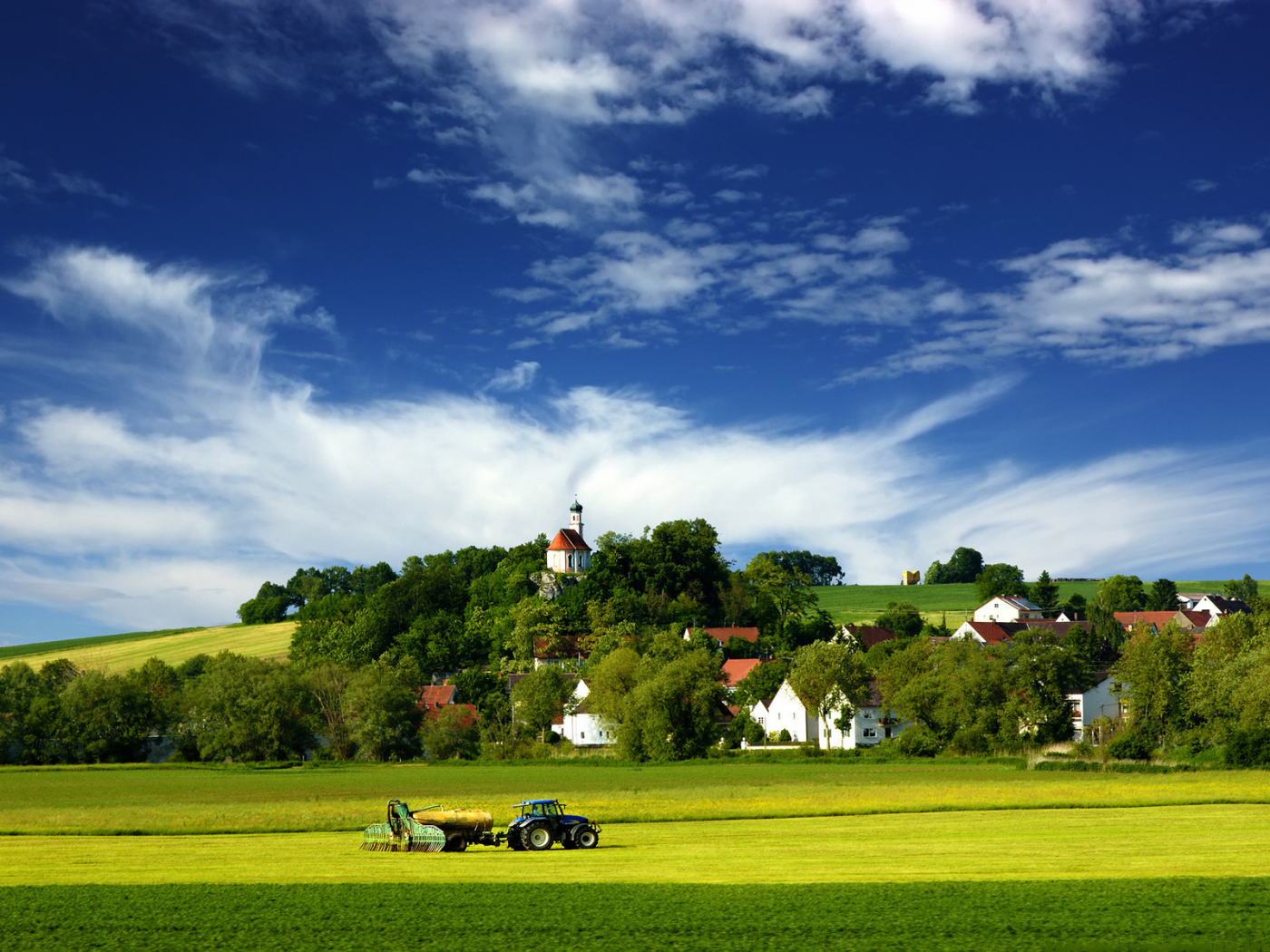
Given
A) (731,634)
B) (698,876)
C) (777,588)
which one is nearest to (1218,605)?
(777,588)

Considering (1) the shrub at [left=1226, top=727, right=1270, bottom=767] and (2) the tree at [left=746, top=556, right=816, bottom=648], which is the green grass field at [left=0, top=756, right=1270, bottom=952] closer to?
(1) the shrub at [left=1226, top=727, right=1270, bottom=767]

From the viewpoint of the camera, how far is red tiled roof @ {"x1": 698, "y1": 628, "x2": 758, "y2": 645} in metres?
154

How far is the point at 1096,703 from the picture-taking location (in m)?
111

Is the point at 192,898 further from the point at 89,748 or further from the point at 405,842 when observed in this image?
the point at 89,748

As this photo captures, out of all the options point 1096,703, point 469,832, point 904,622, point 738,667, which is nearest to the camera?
point 469,832

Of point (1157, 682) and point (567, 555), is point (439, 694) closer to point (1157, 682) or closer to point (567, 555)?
point (567, 555)

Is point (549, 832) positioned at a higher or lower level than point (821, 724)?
lower

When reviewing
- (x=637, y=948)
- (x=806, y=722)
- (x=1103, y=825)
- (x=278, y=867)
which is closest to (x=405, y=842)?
(x=278, y=867)

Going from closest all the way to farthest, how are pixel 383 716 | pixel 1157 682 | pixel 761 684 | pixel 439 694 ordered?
pixel 1157 682, pixel 383 716, pixel 761 684, pixel 439 694

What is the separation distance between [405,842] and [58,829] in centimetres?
1795

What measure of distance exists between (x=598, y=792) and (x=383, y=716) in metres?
53.7

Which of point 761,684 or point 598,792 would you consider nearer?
point 598,792

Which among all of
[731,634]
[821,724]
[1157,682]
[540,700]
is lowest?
[821,724]

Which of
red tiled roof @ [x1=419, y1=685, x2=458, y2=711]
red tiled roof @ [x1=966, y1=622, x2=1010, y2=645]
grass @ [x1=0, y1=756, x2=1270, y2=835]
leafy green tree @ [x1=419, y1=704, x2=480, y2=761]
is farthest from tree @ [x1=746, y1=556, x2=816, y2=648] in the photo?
grass @ [x1=0, y1=756, x2=1270, y2=835]
